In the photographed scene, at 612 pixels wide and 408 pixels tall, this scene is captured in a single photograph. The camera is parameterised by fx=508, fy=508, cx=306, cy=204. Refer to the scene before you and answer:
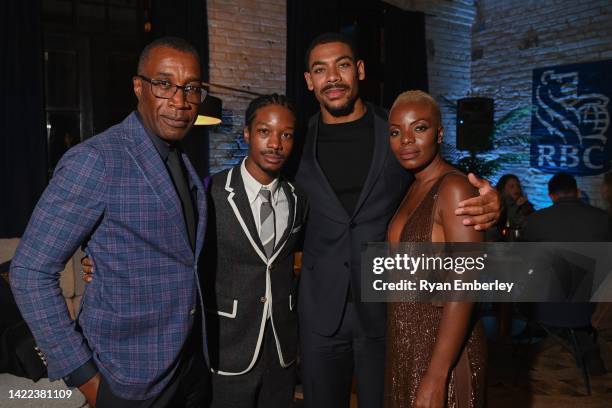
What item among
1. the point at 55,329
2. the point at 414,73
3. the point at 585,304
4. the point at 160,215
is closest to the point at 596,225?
the point at 585,304

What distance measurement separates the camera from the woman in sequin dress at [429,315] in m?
1.63


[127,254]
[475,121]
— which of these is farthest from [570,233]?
[475,121]

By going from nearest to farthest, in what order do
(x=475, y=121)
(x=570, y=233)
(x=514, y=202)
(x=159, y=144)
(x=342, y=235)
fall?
(x=159, y=144), (x=342, y=235), (x=570, y=233), (x=514, y=202), (x=475, y=121)

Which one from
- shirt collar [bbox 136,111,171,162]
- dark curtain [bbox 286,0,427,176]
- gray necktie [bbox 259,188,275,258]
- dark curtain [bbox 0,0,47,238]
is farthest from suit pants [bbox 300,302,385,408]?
dark curtain [bbox 286,0,427,176]

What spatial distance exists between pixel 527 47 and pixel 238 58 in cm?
469

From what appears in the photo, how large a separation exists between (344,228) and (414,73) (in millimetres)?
6493

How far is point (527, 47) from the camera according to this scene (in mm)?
7996

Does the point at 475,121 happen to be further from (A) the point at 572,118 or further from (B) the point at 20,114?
(B) the point at 20,114

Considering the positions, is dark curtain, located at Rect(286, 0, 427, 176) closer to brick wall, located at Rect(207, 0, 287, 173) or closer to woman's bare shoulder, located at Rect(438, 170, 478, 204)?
brick wall, located at Rect(207, 0, 287, 173)

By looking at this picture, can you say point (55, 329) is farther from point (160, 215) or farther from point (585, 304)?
point (585, 304)

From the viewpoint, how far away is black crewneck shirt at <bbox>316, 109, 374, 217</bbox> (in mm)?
2172

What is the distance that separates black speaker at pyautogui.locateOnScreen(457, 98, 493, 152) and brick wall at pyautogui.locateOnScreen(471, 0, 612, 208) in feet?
2.55

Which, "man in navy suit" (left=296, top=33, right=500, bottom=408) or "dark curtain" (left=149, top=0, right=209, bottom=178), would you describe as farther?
"dark curtain" (left=149, top=0, right=209, bottom=178)

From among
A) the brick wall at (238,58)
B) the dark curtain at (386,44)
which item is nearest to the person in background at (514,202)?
the dark curtain at (386,44)
